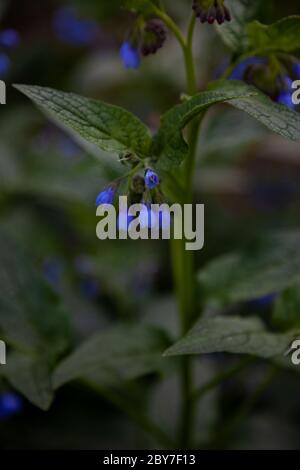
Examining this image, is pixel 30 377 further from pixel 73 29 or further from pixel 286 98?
pixel 73 29

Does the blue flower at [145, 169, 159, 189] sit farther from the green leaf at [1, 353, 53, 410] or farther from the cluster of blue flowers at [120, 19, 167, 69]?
the green leaf at [1, 353, 53, 410]

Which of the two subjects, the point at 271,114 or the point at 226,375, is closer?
the point at 271,114

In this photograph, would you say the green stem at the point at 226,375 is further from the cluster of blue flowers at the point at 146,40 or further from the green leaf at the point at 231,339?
the cluster of blue flowers at the point at 146,40

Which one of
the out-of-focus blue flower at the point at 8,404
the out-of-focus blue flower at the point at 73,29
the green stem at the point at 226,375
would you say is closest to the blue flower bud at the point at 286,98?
the green stem at the point at 226,375

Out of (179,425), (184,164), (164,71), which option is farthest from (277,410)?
(164,71)

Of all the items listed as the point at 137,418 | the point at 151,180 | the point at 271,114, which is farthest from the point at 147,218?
the point at 137,418

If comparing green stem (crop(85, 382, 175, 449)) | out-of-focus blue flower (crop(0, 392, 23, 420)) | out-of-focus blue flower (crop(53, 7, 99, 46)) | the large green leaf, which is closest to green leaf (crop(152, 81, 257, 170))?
the large green leaf
